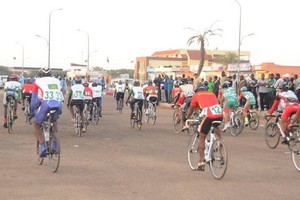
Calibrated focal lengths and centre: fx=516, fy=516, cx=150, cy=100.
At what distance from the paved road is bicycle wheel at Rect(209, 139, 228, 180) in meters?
0.14

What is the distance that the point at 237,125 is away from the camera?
54.3ft

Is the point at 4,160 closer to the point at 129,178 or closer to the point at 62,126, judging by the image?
the point at 129,178

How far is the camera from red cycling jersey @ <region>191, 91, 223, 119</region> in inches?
360

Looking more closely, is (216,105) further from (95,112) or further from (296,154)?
(95,112)

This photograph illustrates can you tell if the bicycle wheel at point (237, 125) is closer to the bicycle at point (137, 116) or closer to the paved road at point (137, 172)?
the paved road at point (137, 172)

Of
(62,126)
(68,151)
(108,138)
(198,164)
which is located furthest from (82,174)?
(62,126)

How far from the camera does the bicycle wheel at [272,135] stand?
13.2 metres

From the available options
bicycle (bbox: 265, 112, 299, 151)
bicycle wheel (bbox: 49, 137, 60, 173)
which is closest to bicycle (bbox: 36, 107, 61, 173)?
bicycle wheel (bbox: 49, 137, 60, 173)

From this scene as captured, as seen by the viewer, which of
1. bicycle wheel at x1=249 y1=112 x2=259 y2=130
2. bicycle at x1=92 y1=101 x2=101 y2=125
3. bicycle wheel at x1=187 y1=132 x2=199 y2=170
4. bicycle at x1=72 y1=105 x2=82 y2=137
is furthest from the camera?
bicycle at x1=92 y1=101 x2=101 y2=125

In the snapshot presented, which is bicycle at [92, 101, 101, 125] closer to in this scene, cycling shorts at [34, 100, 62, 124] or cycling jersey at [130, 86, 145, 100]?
cycling jersey at [130, 86, 145, 100]

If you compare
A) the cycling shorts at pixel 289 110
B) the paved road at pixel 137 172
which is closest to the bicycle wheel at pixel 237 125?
the paved road at pixel 137 172

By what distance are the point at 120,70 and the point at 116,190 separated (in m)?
161

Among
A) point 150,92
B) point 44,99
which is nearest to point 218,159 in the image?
point 44,99

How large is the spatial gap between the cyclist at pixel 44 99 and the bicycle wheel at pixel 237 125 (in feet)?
26.7
